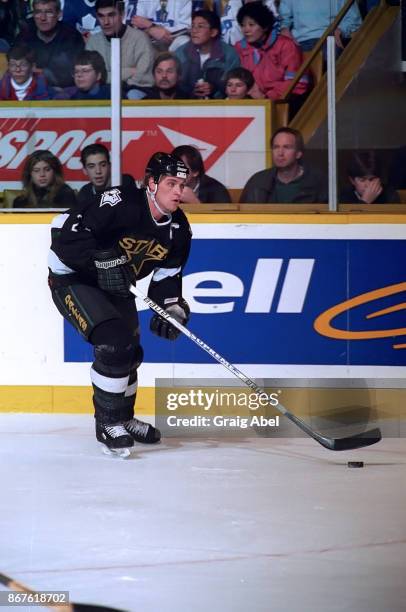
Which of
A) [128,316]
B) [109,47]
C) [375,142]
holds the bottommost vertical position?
[128,316]

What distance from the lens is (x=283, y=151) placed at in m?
5.29

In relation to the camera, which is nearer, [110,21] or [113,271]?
[113,271]

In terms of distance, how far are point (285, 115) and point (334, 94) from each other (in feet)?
0.77

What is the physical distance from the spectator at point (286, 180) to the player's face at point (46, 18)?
3.64ft

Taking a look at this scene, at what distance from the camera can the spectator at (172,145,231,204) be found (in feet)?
17.4

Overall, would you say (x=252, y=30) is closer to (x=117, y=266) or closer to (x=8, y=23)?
(x=8, y=23)

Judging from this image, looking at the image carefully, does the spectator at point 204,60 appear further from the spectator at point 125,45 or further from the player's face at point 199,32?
the spectator at point 125,45

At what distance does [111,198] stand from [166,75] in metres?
0.99

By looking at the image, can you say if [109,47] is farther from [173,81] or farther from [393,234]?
[393,234]

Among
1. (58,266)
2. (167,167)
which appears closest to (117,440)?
(58,266)

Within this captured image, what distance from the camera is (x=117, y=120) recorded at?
5324 mm

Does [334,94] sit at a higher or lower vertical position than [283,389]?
higher

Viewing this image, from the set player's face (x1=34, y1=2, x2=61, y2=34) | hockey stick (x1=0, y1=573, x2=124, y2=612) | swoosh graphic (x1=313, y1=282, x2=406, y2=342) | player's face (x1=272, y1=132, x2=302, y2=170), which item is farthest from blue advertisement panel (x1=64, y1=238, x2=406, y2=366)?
hockey stick (x1=0, y1=573, x2=124, y2=612)

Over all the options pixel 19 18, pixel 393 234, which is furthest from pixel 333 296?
pixel 19 18
